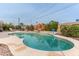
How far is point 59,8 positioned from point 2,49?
4.28 ft

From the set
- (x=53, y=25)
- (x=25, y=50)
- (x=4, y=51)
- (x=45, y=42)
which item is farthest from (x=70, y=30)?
(x=4, y=51)

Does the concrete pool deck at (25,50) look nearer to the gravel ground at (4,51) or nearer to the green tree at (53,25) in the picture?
the gravel ground at (4,51)

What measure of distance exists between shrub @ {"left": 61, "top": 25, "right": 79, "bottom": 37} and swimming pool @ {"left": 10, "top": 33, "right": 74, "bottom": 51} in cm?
15

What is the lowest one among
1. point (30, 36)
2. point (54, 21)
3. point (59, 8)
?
point (30, 36)

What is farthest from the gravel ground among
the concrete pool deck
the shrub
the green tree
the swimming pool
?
the shrub

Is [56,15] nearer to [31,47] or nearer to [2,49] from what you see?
[31,47]

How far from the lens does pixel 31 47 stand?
9.86 feet

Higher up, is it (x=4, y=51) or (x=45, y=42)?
(x=45, y=42)

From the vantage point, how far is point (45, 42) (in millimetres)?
3025

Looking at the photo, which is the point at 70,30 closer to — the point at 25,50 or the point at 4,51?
the point at 25,50

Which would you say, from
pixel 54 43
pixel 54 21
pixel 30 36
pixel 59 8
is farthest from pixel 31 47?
pixel 59 8

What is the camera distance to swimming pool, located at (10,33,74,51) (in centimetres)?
301

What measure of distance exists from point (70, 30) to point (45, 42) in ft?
1.72

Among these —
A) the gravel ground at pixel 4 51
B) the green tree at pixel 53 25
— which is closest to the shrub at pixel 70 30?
the green tree at pixel 53 25
